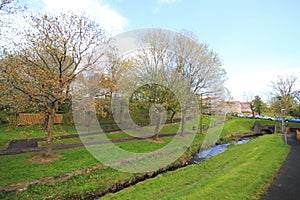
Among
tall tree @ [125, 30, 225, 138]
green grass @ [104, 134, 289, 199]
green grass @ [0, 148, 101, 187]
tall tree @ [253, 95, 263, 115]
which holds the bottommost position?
green grass @ [104, 134, 289, 199]

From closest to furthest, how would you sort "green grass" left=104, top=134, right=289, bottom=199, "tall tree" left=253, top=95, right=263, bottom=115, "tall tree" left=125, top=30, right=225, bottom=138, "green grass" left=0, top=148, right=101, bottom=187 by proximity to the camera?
"green grass" left=104, top=134, right=289, bottom=199 → "green grass" left=0, top=148, right=101, bottom=187 → "tall tree" left=125, top=30, right=225, bottom=138 → "tall tree" left=253, top=95, right=263, bottom=115

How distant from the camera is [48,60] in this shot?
10711mm

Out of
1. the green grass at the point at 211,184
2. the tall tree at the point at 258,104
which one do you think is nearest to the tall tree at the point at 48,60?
the green grass at the point at 211,184

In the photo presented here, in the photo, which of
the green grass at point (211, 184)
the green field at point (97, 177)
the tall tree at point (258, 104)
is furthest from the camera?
the tall tree at point (258, 104)

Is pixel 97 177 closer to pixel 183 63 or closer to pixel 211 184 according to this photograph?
pixel 211 184

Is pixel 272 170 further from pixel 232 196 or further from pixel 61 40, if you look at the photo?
pixel 61 40

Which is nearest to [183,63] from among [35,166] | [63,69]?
[63,69]

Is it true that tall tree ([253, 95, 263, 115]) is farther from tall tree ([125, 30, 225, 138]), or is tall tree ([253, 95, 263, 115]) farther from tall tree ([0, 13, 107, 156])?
tall tree ([0, 13, 107, 156])

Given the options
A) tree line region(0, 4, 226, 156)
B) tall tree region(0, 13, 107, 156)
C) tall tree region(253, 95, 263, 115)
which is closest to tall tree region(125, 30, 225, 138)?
tree line region(0, 4, 226, 156)

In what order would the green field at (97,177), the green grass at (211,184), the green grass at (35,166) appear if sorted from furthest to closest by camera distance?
the green grass at (35,166) → the green field at (97,177) → the green grass at (211,184)

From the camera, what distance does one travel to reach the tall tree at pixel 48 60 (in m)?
9.31

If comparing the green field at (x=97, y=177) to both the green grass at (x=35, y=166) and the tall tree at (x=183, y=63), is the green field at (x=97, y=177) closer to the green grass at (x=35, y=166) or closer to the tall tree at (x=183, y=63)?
the green grass at (x=35, y=166)

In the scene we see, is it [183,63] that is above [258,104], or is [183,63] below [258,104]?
above

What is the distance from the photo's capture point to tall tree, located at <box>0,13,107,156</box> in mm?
9312
